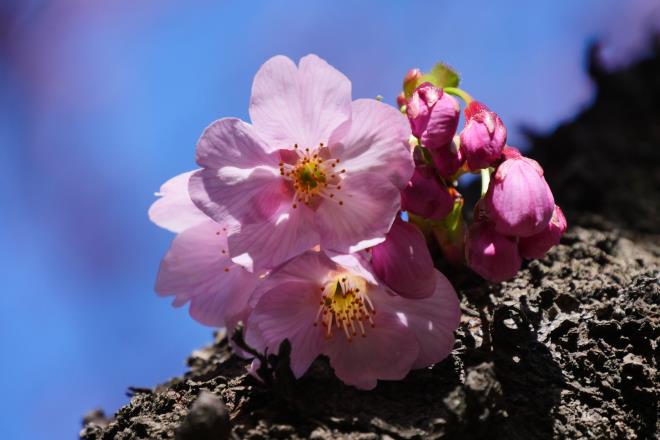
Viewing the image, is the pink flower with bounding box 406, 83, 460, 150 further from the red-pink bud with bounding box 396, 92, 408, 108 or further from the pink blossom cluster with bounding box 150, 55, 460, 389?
the red-pink bud with bounding box 396, 92, 408, 108

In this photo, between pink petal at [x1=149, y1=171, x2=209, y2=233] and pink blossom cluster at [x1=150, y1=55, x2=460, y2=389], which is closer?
pink blossom cluster at [x1=150, y1=55, x2=460, y2=389]

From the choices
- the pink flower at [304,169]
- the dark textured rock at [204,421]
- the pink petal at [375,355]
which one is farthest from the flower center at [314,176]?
the dark textured rock at [204,421]

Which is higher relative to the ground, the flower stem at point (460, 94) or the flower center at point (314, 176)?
the flower stem at point (460, 94)

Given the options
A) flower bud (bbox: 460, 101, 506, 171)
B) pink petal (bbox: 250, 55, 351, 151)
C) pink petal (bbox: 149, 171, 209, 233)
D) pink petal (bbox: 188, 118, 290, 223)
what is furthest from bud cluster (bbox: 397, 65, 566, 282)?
pink petal (bbox: 149, 171, 209, 233)

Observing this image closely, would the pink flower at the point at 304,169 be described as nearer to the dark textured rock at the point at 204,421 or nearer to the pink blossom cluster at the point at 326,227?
the pink blossom cluster at the point at 326,227

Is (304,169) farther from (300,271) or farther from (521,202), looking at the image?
(521,202)

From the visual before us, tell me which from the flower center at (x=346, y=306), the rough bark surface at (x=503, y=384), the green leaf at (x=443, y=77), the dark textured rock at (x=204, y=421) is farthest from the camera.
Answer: the green leaf at (x=443, y=77)

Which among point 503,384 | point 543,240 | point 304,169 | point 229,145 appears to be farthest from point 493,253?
point 229,145
